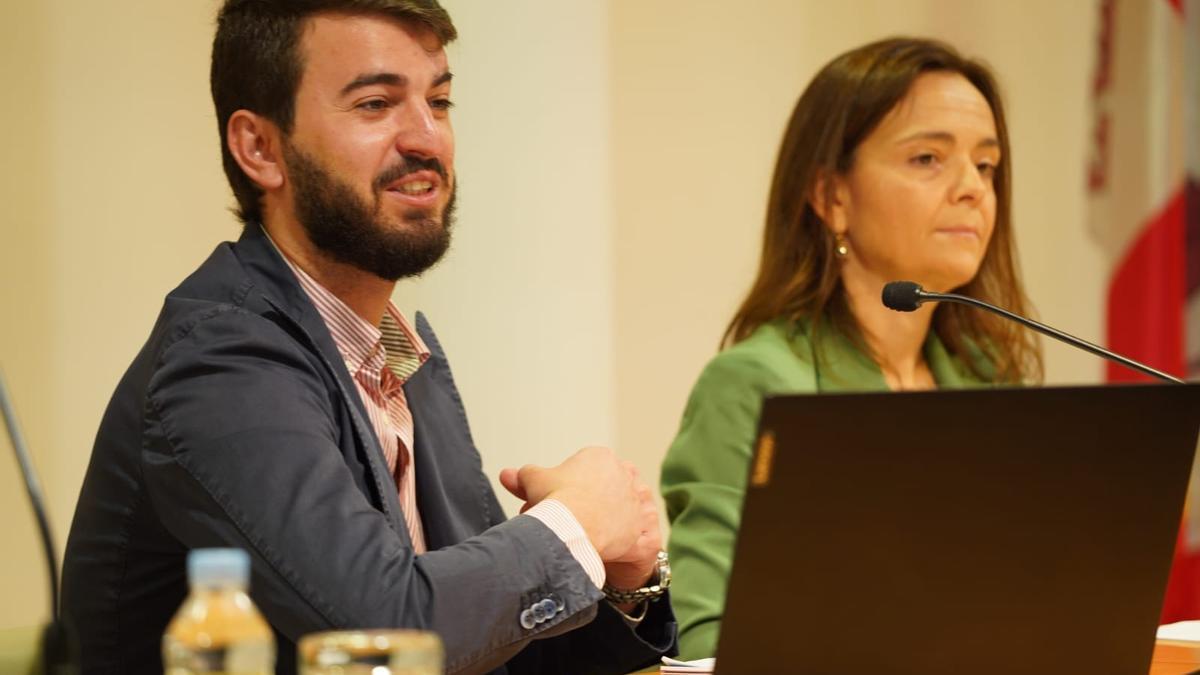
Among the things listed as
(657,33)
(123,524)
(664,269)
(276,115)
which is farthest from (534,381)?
(123,524)

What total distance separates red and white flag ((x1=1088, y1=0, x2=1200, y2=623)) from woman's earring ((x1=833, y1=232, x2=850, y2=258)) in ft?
6.71

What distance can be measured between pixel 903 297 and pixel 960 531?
618mm

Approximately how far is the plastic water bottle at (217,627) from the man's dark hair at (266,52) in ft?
3.59

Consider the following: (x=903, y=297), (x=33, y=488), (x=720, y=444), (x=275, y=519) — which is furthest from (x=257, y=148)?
(x=33, y=488)

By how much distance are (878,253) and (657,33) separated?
3.74 ft

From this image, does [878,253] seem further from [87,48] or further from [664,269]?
[87,48]

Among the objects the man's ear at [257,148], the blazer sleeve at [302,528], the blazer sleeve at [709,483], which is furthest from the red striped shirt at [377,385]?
the blazer sleeve at [709,483]

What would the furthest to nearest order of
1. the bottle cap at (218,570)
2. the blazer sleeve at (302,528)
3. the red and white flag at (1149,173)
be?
the red and white flag at (1149,173)
the blazer sleeve at (302,528)
the bottle cap at (218,570)

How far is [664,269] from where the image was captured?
3.62 meters

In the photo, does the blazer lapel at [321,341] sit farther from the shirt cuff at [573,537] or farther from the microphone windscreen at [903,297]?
the microphone windscreen at [903,297]

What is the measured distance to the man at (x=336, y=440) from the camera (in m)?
1.45

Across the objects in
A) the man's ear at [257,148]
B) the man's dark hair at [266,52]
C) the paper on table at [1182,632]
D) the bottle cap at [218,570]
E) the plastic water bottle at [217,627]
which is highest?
the man's dark hair at [266,52]

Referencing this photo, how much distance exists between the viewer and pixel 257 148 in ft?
6.15

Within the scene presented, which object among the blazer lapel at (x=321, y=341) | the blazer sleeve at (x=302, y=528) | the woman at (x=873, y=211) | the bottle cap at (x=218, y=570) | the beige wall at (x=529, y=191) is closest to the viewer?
the bottle cap at (x=218, y=570)
